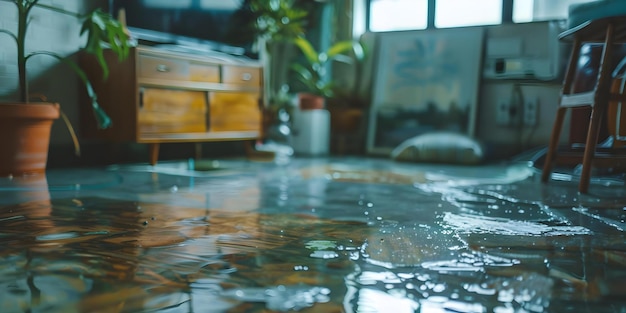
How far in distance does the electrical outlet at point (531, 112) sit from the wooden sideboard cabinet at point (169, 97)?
1830mm

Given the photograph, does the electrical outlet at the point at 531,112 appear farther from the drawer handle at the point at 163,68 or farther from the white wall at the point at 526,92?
the drawer handle at the point at 163,68

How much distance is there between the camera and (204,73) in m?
2.73

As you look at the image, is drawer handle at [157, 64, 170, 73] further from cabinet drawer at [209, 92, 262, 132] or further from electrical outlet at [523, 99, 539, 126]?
electrical outlet at [523, 99, 539, 126]

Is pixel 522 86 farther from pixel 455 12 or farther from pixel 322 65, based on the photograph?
pixel 322 65

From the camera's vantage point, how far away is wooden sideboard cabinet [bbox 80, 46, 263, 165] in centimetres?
240

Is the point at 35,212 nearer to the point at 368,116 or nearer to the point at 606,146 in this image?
the point at 606,146

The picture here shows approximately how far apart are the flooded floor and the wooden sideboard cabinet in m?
0.59

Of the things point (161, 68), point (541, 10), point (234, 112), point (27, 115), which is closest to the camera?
point (27, 115)

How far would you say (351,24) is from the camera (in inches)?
153

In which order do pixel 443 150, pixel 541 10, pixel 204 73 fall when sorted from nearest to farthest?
pixel 204 73 < pixel 443 150 < pixel 541 10

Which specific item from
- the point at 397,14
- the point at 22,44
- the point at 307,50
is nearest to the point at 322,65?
the point at 307,50

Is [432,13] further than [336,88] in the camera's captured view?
No

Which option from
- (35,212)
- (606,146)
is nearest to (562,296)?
(35,212)

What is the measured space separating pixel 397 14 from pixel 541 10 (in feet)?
3.44
